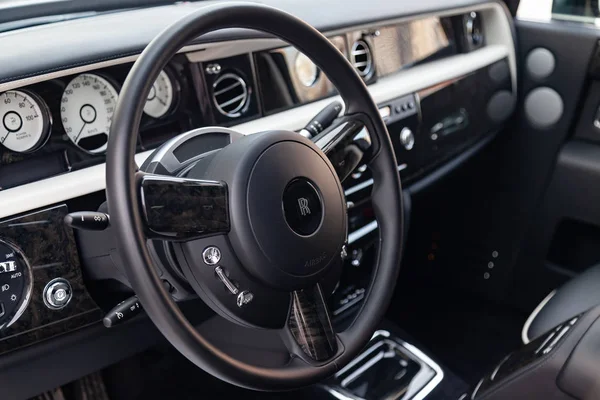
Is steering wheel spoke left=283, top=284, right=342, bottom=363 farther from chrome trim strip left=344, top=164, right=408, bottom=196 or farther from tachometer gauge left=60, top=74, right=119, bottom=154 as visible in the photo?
chrome trim strip left=344, top=164, right=408, bottom=196

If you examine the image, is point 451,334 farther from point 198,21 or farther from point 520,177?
point 198,21

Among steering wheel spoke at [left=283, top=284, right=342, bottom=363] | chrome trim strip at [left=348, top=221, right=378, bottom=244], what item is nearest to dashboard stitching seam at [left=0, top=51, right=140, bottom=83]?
steering wheel spoke at [left=283, top=284, right=342, bottom=363]

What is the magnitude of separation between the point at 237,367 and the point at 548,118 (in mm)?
1434

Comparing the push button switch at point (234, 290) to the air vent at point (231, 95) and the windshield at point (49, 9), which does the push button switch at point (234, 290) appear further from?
the windshield at point (49, 9)

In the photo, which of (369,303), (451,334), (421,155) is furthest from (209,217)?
(451,334)

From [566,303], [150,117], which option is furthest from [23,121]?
[566,303]

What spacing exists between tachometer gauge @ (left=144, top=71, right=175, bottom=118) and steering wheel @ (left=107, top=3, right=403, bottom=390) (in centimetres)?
20

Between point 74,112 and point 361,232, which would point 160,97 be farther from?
point 361,232

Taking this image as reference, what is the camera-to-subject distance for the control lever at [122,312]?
83 centimetres

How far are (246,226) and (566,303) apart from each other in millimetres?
852

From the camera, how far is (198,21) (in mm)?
776

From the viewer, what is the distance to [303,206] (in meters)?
0.84

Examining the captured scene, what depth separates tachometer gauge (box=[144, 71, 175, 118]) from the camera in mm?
1096

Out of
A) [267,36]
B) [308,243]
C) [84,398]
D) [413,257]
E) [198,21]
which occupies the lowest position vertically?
[413,257]
